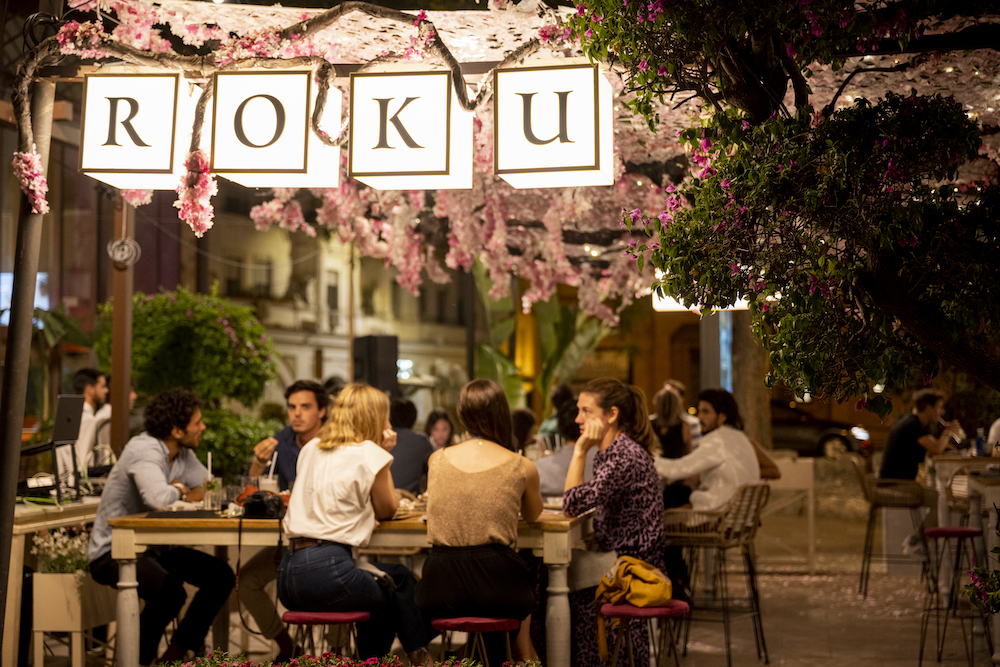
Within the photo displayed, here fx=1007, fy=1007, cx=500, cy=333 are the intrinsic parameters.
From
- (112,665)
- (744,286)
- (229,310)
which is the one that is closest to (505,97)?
(744,286)

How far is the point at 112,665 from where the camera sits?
582 centimetres

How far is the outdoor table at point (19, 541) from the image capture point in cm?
517

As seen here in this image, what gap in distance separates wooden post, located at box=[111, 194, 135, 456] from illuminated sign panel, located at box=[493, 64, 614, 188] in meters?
4.90

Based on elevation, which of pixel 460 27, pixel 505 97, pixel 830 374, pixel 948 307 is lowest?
pixel 830 374

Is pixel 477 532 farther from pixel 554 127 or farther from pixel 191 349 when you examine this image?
pixel 191 349

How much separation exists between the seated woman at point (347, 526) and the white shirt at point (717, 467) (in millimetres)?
2583

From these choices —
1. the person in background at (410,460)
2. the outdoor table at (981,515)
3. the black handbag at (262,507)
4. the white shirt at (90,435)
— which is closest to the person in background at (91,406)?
the white shirt at (90,435)

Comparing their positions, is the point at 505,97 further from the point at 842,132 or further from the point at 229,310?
the point at 229,310

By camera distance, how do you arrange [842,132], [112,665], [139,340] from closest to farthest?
[842,132], [112,665], [139,340]

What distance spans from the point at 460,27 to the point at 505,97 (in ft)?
2.69

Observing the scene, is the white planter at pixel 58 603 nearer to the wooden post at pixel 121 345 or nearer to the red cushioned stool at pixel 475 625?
the red cushioned stool at pixel 475 625

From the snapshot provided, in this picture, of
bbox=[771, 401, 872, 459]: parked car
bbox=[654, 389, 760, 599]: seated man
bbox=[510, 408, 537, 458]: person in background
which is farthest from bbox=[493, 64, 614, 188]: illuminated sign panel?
bbox=[771, 401, 872, 459]: parked car

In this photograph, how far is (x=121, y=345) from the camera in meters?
7.83

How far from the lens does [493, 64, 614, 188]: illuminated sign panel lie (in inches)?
144
